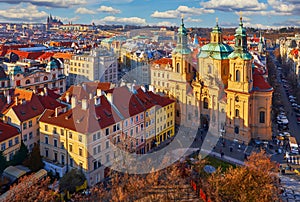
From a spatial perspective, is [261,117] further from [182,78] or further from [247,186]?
[247,186]

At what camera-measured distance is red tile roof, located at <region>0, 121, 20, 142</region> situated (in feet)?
126

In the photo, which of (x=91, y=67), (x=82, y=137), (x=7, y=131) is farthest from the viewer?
(x=91, y=67)

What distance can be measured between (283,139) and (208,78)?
1545cm

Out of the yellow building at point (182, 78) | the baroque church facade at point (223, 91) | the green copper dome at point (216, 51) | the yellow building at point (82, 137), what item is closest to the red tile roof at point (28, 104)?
the yellow building at point (82, 137)

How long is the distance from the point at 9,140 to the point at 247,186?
26264mm

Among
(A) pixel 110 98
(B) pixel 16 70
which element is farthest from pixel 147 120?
(B) pixel 16 70

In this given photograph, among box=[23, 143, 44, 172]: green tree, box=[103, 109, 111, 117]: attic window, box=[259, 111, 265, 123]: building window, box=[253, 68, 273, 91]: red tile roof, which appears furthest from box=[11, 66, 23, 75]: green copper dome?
box=[259, 111, 265, 123]: building window

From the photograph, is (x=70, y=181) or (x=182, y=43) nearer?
(x=70, y=181)

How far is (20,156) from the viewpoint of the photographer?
130 ft

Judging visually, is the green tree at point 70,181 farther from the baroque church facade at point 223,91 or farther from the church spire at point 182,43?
the church spire at point 182,43

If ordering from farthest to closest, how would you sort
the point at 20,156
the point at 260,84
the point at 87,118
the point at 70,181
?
the point at 260,84
the point at 20,156
the point at 87,118
the point at 70,181

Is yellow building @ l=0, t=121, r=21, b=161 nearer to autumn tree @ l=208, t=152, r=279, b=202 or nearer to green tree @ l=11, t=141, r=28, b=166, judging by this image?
green tree @ l=11, t=141, r=28, b=166

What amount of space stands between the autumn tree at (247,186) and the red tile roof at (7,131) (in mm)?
22954

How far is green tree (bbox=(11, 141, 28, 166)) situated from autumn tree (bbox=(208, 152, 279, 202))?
867 inches
